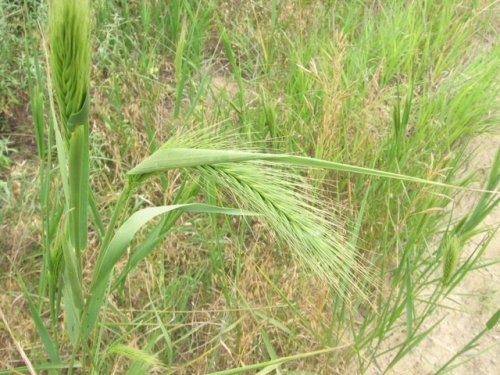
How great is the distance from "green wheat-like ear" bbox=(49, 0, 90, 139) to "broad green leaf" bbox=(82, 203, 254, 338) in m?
0.19

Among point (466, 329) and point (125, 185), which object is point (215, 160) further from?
point (466, 329)

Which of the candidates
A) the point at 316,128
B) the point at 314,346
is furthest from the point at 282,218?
the point at 316,128

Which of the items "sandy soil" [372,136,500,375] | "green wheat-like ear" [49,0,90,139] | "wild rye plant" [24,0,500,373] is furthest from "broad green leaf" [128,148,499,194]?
"sandy soil" [372,136,500,375]

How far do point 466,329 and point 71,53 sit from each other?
4.96 feet

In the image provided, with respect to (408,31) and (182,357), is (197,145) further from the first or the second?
(408,31)

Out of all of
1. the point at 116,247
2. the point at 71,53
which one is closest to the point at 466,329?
the point at 116,247

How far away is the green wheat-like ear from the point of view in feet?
A: 2.24

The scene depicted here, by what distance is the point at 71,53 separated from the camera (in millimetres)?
704

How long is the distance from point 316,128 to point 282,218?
91 centimetres

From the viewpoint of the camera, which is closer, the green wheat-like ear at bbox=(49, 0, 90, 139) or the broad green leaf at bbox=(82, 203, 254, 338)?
the green wheat-like ear at bbox=(49, 0, 90, 139)

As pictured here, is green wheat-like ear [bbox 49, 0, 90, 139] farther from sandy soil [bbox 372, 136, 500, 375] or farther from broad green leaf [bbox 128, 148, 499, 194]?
sandy soil [bbox 372, 136, 500, 375]

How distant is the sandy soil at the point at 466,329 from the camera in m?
1.70

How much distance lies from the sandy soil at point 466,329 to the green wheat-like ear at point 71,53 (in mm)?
1243

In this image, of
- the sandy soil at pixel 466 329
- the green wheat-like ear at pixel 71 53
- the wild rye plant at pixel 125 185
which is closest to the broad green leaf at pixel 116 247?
the wild rye plant at pixel 125 185
